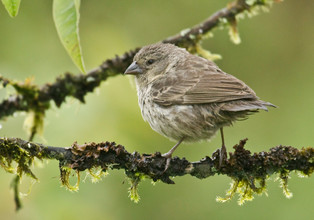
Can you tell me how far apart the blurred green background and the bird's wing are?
785 millimetres

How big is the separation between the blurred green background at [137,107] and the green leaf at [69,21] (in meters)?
2.43

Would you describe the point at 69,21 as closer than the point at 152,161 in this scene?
Yes

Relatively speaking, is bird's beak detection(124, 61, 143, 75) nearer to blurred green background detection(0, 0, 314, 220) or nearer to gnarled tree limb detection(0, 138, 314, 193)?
blurred green background detection(0, 0, 314, 220)

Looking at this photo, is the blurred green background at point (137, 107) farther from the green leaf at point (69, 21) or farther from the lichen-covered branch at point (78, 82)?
the green leaf at point (69, 21)

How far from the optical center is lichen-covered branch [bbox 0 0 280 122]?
15.2 ft

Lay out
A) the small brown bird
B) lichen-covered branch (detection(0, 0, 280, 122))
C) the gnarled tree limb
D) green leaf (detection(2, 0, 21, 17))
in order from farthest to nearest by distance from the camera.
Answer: lichen-covered branch (detection(0, 0, 280, 122)) → the small brown bird → the gnarled tree limb → green leaf (detection(2, 0, 21, 17))

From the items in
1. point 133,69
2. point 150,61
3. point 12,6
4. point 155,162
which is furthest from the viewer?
point 150,61

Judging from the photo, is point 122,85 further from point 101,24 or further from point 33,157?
point 33,157

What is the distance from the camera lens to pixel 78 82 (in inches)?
187

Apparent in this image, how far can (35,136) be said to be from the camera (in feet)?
16.2

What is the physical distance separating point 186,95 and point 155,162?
1.04m

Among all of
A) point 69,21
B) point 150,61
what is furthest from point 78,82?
point 69,21

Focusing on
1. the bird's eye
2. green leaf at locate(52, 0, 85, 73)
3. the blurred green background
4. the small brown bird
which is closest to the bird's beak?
the small brown bird

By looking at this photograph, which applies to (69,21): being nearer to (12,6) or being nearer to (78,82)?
(12,6)
